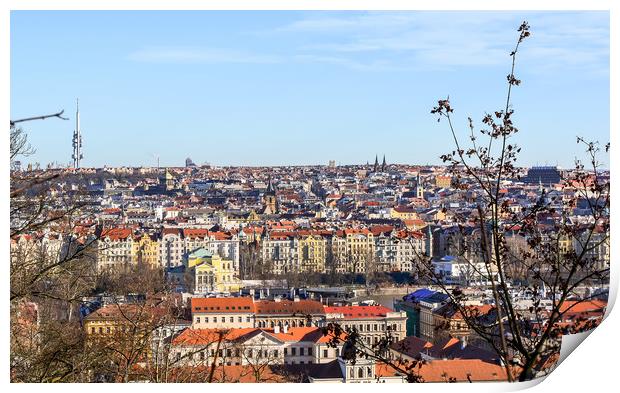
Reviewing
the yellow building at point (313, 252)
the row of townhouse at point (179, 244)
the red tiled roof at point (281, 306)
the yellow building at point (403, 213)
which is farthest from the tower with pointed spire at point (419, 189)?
the red tiled roof at point (281, 306)

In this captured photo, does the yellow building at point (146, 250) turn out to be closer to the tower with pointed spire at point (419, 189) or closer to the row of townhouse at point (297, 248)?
the row of townhouse at point (297, 248)

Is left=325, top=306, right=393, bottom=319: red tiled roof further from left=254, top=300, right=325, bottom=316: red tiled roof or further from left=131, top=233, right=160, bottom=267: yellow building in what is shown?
left=131, top=233, right=160, bottom=267: yellow building

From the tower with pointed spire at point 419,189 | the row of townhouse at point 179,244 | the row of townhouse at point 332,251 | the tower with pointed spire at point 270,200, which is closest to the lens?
the row of townhouse at point 179,244

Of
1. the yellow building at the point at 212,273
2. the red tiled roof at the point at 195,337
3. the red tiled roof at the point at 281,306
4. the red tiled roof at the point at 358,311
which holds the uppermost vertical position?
the red tiled roof at the point at 195,337

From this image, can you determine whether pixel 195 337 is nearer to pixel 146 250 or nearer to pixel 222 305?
pixel 222 305

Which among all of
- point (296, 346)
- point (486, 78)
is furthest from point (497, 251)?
point (296, 346)

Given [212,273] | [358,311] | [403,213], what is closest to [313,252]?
[212,273]

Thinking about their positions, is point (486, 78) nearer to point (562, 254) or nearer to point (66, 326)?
point (66, 326)
